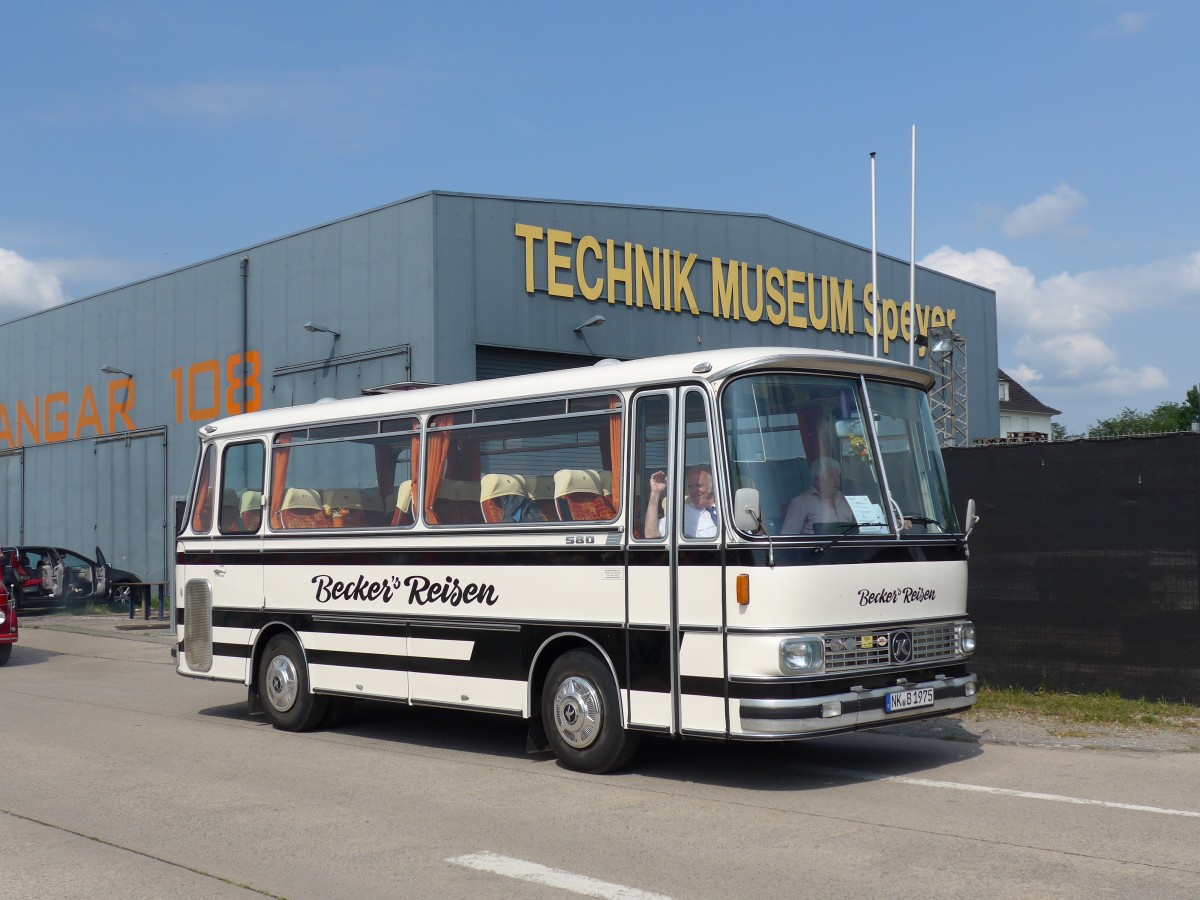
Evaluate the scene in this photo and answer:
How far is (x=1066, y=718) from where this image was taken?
11.5m

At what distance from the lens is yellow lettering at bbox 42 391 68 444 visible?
122 ft

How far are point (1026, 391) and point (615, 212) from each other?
251ft

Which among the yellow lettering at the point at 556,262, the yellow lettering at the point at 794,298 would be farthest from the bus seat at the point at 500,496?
the yellow lettering at the point at 794,298

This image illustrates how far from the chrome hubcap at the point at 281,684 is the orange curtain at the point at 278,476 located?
4.03ft

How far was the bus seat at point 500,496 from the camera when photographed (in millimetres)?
10109

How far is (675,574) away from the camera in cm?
880

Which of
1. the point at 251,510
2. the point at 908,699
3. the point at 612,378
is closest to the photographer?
the point at 908,699

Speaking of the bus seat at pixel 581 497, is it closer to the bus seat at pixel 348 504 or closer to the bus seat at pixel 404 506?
the bus seat at pixel 404 506

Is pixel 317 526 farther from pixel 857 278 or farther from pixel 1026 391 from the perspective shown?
pixel 1026 391

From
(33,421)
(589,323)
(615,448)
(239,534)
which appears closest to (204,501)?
(239,534)

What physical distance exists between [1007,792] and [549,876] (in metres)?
3.47

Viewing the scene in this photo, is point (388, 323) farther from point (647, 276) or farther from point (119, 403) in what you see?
point (119, 403)

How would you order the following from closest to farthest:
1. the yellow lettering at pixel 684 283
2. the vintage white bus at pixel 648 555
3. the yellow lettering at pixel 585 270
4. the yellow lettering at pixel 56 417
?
the vintage white bus at pixel 648 555 → the yellow lettering at pixel 585 270 → the yellow lettering at pixel 684 283 → the yellow lettering at pixel 56 417

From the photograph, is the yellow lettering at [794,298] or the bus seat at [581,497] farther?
the yellow lettering at [794,298]
